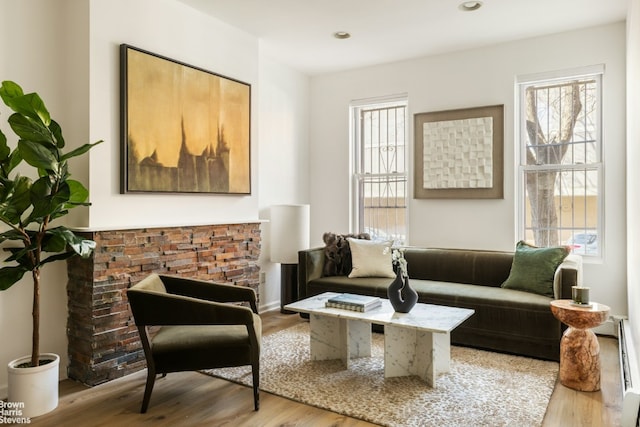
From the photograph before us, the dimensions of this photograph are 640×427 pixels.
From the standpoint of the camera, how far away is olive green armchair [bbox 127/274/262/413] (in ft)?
8.02

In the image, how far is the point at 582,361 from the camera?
8.93 ft

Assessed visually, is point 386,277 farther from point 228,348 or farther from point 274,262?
point 228,348

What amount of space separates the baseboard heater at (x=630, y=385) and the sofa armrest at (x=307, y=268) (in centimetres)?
250

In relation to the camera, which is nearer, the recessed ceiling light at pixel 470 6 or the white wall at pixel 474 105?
the recessed ceiling light at pixel 470 6

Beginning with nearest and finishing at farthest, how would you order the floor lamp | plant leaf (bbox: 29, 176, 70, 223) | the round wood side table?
plant leaf (bbox: 29, 176, 70, 223), the round wood side table, the floor lamp

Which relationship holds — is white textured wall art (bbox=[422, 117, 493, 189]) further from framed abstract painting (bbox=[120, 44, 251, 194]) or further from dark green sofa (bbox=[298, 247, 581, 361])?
framed abstract painting (bbox=[120, 44, 251, 194])

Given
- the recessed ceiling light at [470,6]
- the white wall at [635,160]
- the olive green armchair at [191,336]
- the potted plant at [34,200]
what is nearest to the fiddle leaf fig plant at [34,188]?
the potted plant at [34,200]

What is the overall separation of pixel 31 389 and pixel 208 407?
95 centimetres

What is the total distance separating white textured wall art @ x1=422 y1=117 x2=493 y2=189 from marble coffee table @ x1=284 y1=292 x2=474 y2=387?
6.05 ft

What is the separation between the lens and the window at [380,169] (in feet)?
16.3

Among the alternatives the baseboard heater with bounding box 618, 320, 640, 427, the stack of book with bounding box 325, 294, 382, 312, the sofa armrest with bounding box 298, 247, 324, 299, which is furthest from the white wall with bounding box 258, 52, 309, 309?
the baseboard heater with bounding box 618, 320, 640, 427

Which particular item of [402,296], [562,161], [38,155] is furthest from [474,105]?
[38,155]

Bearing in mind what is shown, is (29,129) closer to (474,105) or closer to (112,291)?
(112,291)

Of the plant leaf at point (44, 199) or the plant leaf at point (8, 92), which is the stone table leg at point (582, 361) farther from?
the plant leaf at point (8, 92)
